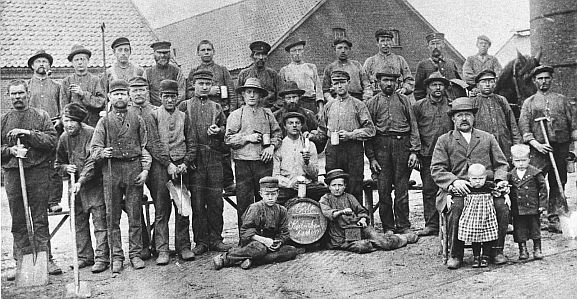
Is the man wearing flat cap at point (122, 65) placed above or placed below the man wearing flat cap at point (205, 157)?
above

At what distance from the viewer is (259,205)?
7359mm

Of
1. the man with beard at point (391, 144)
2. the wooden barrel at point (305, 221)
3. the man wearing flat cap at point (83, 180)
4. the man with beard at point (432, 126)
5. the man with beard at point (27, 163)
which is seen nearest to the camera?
the man with beard at point (27, 163)

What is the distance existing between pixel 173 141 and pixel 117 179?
855mm

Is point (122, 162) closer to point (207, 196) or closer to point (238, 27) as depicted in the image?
point (207, 196)

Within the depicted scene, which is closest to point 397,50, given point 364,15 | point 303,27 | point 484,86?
point 364,15

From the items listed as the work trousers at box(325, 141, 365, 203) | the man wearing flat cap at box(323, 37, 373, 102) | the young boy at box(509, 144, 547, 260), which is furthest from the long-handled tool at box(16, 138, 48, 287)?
the young boy at box(509, 144, 547, 260)

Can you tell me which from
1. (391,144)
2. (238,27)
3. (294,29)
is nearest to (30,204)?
(391,144)

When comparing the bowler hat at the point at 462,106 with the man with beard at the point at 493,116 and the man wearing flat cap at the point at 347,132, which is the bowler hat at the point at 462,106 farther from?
the man wearing flat cap at the point at 347,132

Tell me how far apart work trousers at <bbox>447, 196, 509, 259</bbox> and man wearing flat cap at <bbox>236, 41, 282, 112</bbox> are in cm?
306

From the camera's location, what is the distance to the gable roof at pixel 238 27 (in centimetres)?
2453

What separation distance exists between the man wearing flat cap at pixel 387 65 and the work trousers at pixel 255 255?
343cm

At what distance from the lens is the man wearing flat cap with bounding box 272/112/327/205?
8008 millimetres

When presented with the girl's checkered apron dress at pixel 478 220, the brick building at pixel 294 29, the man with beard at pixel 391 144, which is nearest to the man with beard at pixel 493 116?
the man with beard at pixel 391 144

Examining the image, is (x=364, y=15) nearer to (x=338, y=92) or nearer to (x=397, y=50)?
(x=397, y=50)
